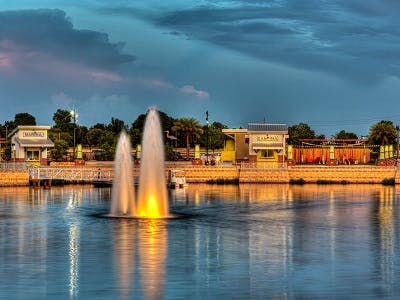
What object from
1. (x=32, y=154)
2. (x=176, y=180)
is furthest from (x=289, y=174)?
(x=32, y=154)

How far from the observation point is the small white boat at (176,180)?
78500 mm

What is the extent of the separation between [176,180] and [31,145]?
21090mm

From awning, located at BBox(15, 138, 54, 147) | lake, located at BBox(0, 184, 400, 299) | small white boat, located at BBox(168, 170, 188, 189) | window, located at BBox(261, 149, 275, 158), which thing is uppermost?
awning, located at BBox(15, 138, 54, 147)

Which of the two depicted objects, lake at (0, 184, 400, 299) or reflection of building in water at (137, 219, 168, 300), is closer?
lake at (0, 184, 400, 299)

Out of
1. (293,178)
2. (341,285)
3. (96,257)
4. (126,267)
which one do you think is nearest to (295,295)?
(341,285)

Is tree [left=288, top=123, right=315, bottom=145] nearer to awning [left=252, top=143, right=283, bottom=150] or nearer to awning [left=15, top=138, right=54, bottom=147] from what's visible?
awning [left=252, top=143, right=283, bottom=150]

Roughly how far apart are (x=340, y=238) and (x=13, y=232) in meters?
14.6

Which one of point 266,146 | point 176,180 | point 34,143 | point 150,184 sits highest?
point 34,143

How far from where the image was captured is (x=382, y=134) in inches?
4924

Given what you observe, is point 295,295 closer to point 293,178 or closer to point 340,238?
point 340,238

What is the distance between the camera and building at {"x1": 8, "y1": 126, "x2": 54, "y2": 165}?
303 feet

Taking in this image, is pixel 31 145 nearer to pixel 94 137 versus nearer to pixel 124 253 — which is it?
pixel 94 137

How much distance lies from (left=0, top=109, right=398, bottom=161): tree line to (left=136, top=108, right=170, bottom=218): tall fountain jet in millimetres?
59873

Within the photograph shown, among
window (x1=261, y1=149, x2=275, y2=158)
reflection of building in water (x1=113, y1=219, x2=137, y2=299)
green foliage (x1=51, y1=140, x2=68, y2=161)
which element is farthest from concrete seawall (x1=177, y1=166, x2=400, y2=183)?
reflection of building in water (x1=113, y1=219, x2=137, y2=299)
